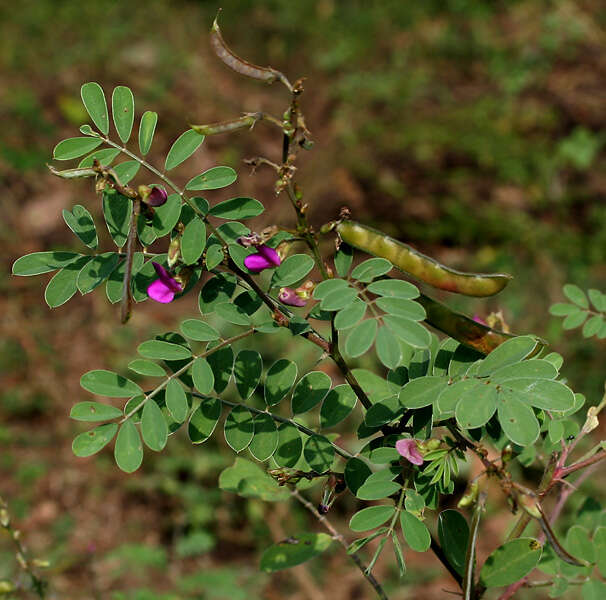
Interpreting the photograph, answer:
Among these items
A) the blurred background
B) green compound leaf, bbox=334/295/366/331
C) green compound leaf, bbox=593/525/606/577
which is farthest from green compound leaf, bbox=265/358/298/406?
the blurred background

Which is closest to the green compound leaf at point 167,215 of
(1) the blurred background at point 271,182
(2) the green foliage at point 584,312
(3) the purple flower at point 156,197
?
(3) the purple flower at point 156,197

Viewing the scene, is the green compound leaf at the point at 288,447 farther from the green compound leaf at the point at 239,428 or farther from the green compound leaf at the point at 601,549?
the green compound leaf at the point at 601,549

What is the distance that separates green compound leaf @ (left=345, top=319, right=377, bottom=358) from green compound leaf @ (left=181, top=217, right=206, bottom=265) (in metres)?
0.23

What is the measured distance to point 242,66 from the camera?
912mm

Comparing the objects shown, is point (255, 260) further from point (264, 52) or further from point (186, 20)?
point (186, 20)

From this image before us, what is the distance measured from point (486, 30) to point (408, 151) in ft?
4.68

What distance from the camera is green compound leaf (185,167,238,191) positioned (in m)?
1.10

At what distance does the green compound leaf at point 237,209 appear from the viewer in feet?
3.55

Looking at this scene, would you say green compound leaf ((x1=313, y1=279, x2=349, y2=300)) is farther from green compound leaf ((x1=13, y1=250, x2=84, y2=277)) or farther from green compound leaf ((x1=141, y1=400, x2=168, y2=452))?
green compound leaf ((x1=13, y1=250, x2=84, y2=277))

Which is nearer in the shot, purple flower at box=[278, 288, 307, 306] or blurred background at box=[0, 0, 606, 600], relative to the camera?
purple flower at box=[278, 288, 307, 306]

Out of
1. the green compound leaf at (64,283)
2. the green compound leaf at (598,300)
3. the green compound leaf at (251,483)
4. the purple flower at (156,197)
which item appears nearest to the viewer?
the purple flower at (156,197)

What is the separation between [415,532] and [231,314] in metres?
0.40

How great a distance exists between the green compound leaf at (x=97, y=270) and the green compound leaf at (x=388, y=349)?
41 cm

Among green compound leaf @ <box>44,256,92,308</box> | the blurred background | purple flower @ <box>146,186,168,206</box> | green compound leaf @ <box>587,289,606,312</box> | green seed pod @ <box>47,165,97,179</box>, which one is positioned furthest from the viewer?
the blurred background
